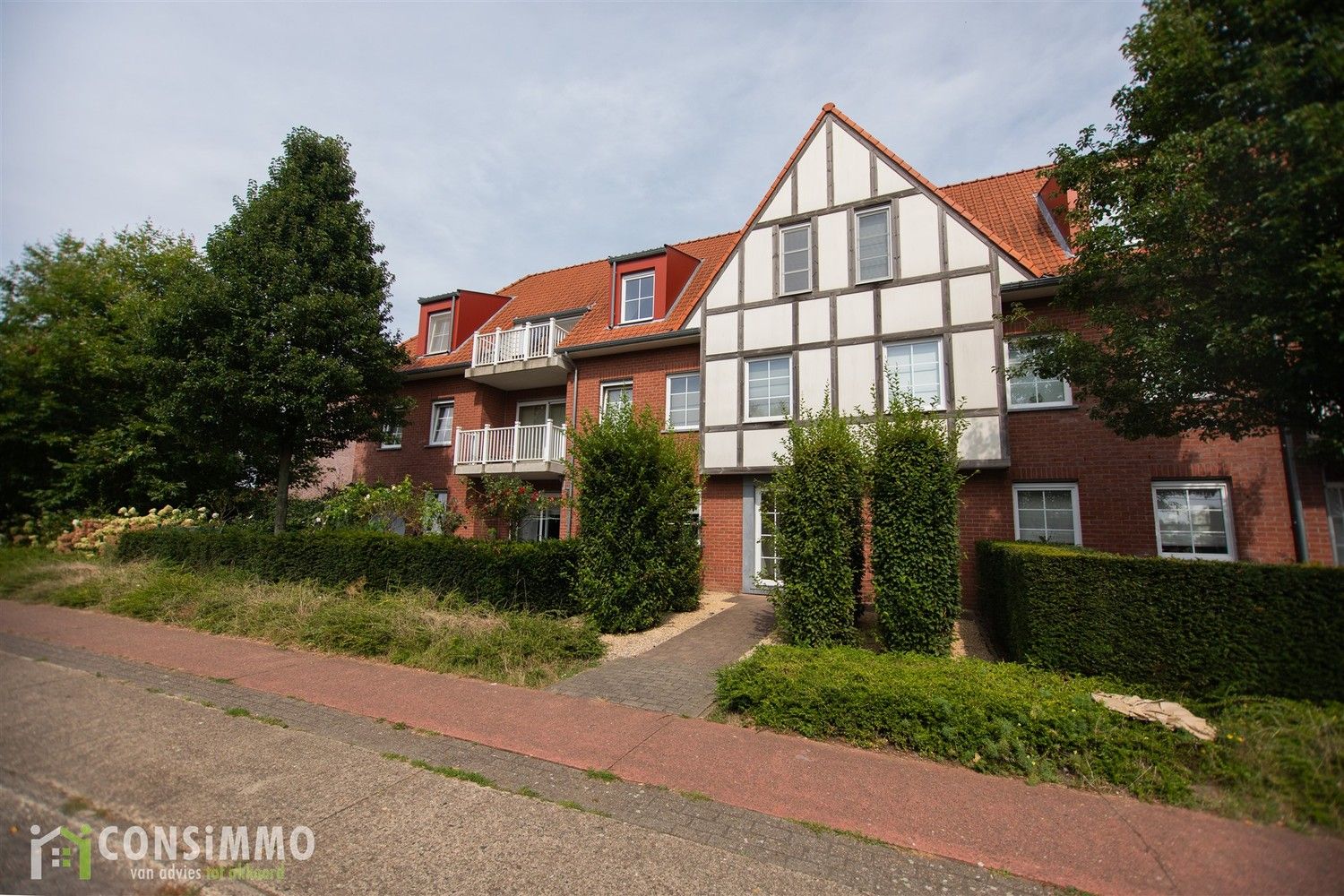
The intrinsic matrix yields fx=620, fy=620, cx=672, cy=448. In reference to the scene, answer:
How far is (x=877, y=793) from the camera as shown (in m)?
4.09

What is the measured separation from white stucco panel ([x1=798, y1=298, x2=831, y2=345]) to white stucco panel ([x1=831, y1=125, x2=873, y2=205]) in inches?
80.0

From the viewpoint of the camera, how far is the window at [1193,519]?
9547 millimetres

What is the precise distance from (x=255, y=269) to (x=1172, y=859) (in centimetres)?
1647

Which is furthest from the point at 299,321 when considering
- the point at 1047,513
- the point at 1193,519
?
the point at 1193,519

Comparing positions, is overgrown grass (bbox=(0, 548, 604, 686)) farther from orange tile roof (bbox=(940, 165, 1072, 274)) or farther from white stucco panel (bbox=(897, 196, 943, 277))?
orange tile roof (bbox=(940, 165, 1072, 274))

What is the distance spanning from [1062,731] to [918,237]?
928 cm

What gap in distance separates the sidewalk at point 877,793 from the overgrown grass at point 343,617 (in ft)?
1.82

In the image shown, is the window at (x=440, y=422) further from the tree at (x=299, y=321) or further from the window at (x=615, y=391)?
the window at (x=615, y=391)

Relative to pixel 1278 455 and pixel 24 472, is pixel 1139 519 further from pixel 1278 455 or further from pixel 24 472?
pixel 24 472

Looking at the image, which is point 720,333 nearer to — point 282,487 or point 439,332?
point 439,332

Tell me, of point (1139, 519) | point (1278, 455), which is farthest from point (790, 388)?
point (1278, 455)

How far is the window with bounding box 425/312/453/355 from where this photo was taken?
1844cm

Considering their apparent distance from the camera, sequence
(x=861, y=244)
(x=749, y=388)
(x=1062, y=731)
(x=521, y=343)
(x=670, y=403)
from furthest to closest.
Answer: (x=521, y=343), (x=670, y=403), (x=749, y=388), (x=861, y=244), (x=1062, y=731)

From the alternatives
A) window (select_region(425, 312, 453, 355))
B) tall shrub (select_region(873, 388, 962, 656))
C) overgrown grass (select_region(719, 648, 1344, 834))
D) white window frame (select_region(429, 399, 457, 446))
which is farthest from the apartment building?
overgrown grass (select_region(719, 648, 1344, 834))
